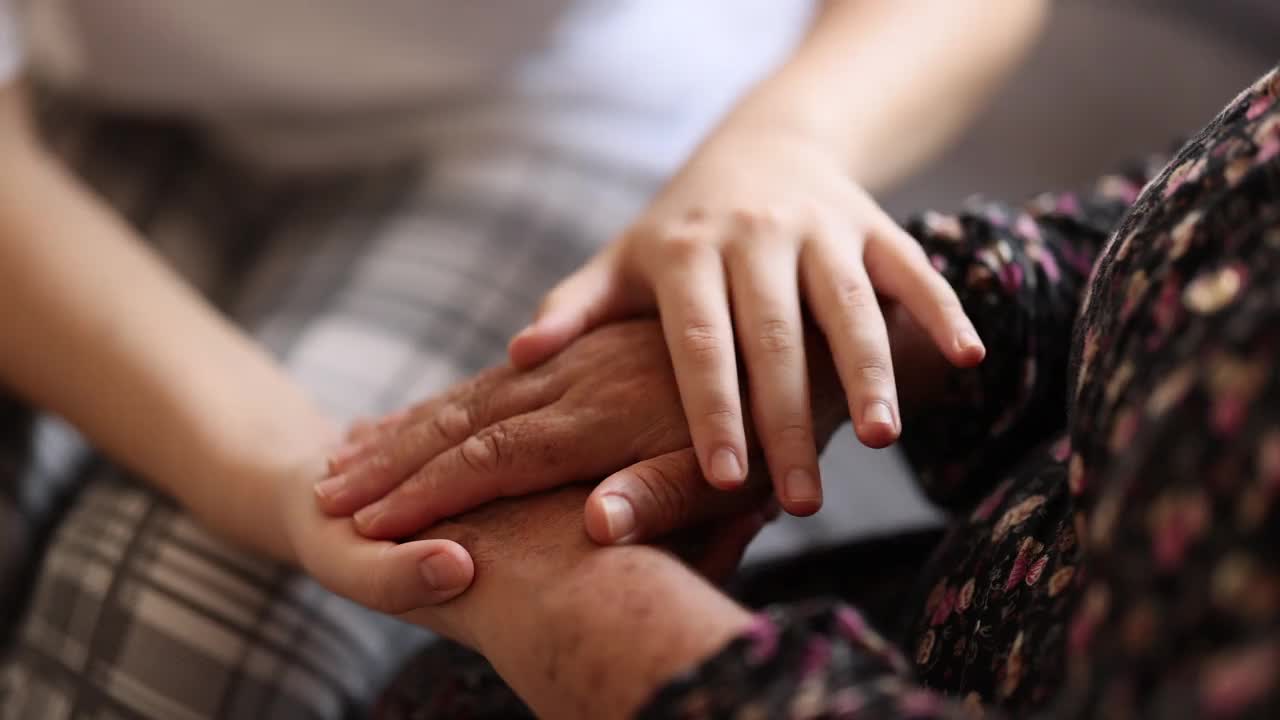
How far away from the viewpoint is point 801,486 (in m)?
0.55

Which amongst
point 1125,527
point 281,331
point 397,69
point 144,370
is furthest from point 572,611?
point 397,69

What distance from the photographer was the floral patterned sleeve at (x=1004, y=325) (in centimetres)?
62

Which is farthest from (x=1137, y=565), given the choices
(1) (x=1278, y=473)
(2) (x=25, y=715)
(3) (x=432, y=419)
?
(2) (x=25, y=715)

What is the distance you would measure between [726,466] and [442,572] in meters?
0.15

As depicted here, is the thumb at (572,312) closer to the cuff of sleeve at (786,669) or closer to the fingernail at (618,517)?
the fingernail at (618,517)

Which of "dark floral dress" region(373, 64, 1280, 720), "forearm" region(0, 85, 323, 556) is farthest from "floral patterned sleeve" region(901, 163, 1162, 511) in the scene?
"forearm" region(0, 85, 323, 556)

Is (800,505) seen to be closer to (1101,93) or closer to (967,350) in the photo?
(967,350)

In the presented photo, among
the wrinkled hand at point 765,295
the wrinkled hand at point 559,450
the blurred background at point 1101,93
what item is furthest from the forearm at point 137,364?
the blurred background at point 1101,93

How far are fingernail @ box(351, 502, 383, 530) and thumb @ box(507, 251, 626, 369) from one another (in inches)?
4.7

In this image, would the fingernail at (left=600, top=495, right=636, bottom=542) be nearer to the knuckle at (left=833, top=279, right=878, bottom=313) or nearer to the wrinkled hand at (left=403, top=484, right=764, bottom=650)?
the wrinkled hand at (left=403, top=484, right=764, bottom=650)

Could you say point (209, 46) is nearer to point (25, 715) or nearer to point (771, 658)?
point (25, 715)

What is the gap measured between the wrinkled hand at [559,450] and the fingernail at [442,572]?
0.15 ft

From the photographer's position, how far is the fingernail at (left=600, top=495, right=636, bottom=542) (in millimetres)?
524

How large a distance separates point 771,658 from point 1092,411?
0.16 m
